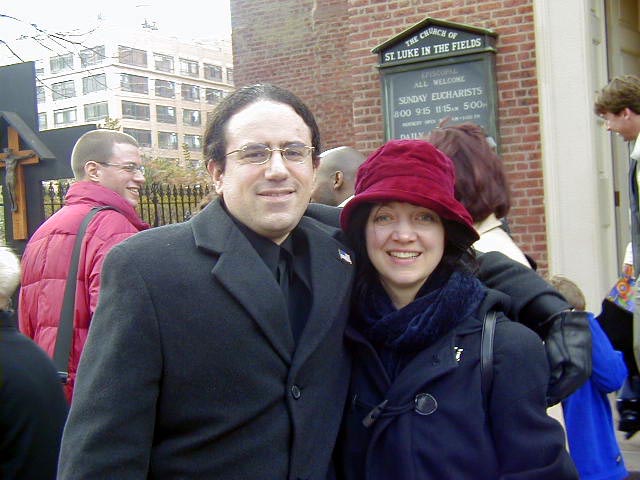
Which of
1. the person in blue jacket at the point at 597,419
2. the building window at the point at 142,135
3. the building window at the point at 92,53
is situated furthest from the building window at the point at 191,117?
the person in blue jacket at the point at 597,419

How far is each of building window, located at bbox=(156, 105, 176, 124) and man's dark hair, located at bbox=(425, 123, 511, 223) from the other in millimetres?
79094

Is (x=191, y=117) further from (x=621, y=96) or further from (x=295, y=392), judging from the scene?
(x=295, y=392)

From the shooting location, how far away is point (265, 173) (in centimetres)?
213

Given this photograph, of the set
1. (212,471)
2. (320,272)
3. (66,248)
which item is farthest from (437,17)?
(212,471)

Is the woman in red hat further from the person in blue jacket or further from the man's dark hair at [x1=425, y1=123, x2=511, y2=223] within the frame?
the person in blue jacket

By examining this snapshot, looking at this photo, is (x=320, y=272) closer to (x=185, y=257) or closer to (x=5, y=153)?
(x=185, y=257)

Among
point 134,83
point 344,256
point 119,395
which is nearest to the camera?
point 119,395

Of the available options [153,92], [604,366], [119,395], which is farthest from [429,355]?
[153,92]

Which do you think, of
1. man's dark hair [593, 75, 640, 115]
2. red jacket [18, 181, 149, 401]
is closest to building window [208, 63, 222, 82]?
man's dark hair [593, 75, 640, 115]

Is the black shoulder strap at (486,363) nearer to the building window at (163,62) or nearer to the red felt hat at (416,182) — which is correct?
the red felt hat at (416,182)

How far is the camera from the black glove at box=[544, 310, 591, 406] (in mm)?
2162

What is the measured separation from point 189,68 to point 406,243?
85187mm

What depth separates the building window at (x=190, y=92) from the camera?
8319cm

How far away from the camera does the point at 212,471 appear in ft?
6.51
